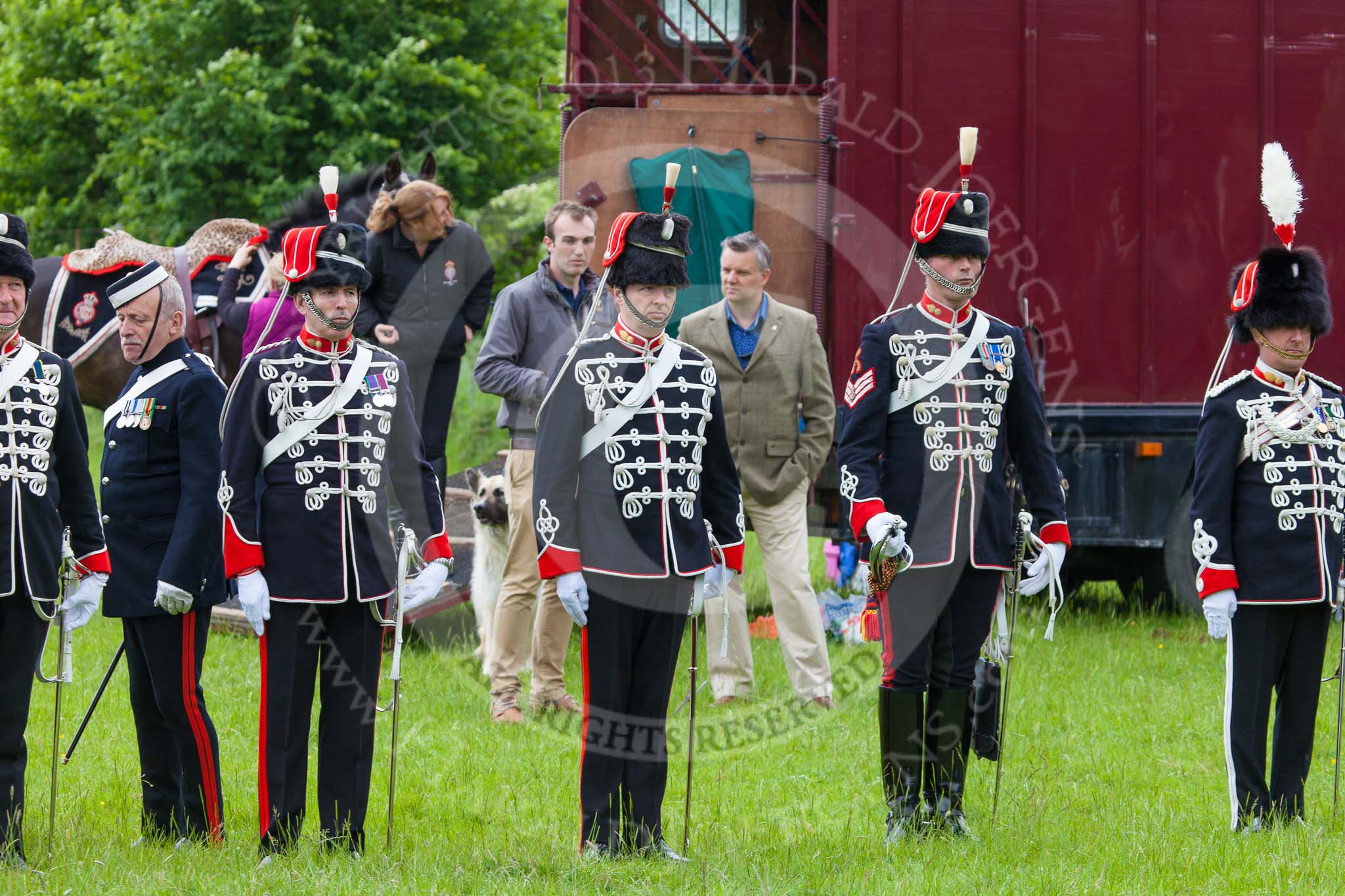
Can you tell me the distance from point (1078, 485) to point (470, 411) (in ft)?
33.5

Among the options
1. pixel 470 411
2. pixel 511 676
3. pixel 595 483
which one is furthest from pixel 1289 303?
pixel 470 411

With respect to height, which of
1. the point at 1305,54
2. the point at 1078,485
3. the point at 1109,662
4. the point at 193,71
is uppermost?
the point at 193,71

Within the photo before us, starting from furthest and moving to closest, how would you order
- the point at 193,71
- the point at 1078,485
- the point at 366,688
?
1. the point at 193,71
2. the point at 1078,485
3. the point at 366,688

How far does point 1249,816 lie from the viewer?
5.25 metres

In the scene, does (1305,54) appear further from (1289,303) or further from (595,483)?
(595,483)

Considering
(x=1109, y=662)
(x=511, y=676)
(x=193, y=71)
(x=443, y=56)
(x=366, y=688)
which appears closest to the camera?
(x=366, y=688)

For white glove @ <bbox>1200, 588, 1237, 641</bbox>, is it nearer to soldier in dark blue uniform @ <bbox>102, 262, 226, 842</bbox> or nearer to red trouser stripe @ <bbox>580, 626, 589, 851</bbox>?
red trouser stripe @ <bbox>580, 626, 589, 851</bbox>

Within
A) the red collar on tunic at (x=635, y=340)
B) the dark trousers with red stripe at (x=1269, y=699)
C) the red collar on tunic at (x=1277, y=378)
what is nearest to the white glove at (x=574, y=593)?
the red collar on tunic at (x=635, y=340)

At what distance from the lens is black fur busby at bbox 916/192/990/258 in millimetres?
5254

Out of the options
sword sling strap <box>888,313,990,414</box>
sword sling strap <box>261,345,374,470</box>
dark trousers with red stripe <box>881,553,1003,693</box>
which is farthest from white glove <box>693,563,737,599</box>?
sword sling strap <box>261,345,374,470</box>

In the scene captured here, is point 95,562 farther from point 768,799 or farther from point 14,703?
point 768,799

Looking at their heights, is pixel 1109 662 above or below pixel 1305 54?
below

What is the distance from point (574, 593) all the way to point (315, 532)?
0.81m

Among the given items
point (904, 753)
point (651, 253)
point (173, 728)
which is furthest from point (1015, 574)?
point (173, 728)
